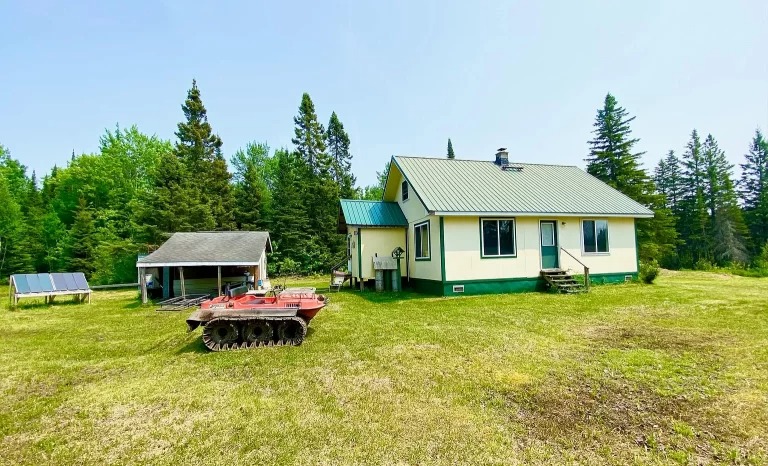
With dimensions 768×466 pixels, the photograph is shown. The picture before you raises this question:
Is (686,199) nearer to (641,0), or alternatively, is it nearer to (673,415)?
(641,0)

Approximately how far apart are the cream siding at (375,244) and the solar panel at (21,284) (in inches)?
460

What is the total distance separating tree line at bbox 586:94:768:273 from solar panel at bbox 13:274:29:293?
36.4m

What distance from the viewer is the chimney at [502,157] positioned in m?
17.4

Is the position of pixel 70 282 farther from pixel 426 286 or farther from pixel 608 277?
pixel 608 277

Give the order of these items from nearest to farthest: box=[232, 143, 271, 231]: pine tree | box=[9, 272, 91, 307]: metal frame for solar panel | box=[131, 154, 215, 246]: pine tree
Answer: box=[9, 272, 91, 307]: metal frame for solar panel → box=[131, 154, 215, 246]: pine tree → box=[232, 143, 271, 231]: pine tree

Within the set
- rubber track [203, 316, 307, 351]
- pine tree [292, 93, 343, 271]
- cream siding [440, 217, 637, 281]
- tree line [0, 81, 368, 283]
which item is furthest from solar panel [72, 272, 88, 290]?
pine tree [292, 93, 343, 271]

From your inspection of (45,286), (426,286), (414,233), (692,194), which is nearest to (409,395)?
(426,286)

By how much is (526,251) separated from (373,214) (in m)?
6.20

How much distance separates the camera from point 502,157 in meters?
17.4

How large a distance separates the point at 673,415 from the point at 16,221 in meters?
46.2

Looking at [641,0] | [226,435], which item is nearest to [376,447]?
[226,435]

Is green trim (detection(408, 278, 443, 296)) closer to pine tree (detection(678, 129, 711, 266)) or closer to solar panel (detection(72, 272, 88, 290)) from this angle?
solar panel (detection(72, 272, 88, 290))

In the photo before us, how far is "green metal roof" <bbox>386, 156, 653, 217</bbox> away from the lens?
42.8 feet

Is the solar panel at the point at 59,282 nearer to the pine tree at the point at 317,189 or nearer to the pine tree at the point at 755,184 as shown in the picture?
the pine tree at the point at 317,189
